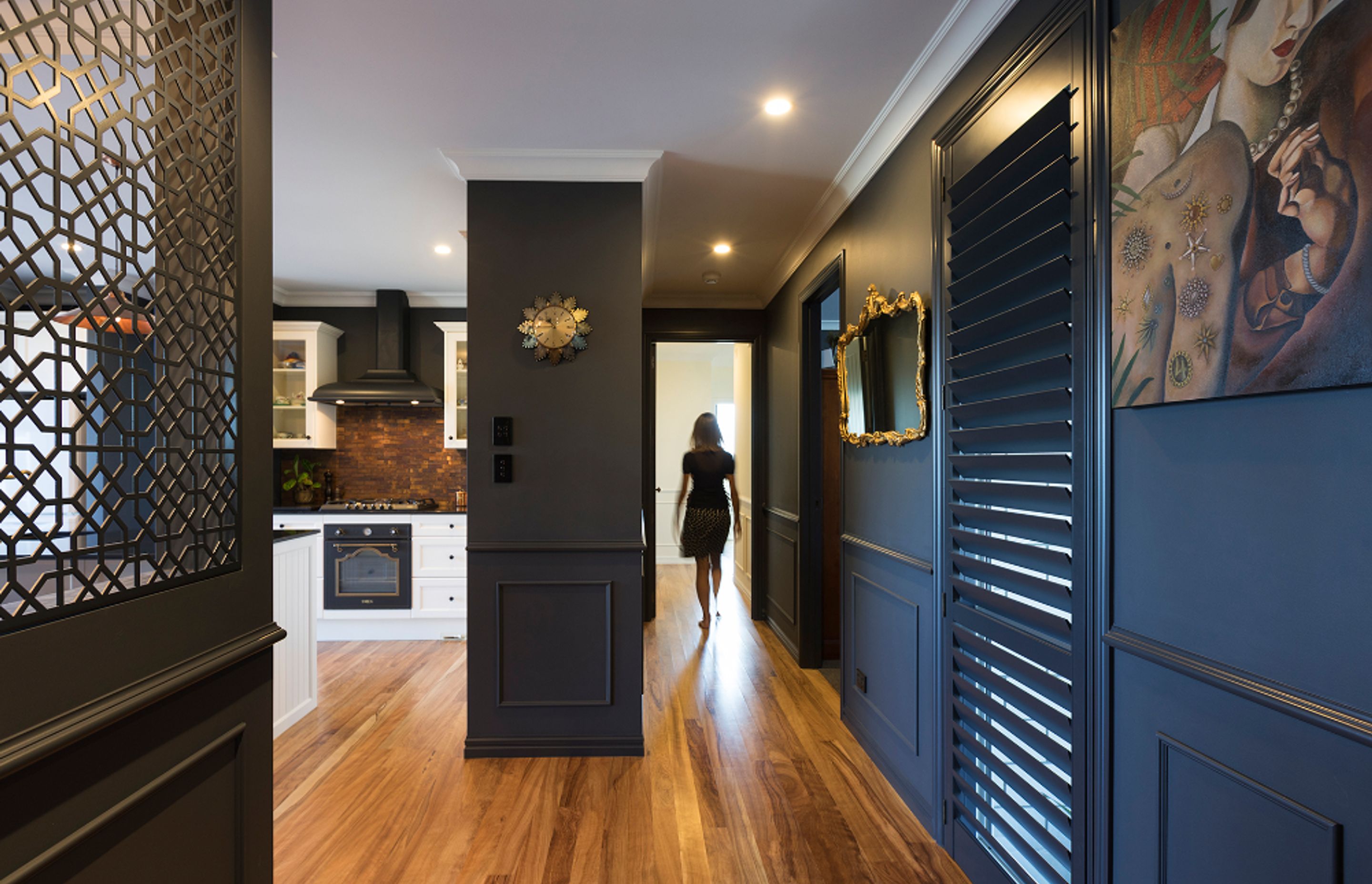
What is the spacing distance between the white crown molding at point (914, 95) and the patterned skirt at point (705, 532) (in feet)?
6.75

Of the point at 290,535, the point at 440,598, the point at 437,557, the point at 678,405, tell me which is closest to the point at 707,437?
the point at 437,557

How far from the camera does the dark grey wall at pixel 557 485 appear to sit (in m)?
2.96

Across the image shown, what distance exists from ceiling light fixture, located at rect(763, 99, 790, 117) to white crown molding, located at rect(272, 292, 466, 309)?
351cm

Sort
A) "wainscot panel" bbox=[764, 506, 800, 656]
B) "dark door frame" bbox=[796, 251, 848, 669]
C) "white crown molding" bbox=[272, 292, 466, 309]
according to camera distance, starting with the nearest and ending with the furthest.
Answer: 1. "dark door frame" bbox=[796, 251, 848, 669]
2. "wainscot panel" bbox=[764, 506, 800, 656]
3. "white crown molding" bbox=[272, 292, 466, 309]

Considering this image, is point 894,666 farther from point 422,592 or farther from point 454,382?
point 454,382

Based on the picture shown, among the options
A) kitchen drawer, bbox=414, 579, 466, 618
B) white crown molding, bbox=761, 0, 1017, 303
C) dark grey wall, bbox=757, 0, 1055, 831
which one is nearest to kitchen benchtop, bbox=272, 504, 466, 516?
kitchen drawer, bbox=414, 579, 466, 618

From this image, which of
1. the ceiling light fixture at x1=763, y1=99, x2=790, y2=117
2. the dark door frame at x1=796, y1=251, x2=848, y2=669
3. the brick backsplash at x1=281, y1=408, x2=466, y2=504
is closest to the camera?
the ceiling light fixture at x1=763, y1=99, x2=790, y2=117

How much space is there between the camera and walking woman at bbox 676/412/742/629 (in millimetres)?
4949

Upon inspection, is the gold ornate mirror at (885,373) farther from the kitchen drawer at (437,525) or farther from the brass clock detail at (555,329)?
the kitchen drawer at (437,525)

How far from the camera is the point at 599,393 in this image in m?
3.00

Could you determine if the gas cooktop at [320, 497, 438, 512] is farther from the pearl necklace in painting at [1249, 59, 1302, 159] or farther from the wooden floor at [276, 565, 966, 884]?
the pearl necklace in painting at [1249, 59, 1302, 159]

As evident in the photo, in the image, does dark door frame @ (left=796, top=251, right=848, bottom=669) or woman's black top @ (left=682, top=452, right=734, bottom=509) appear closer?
dark door frame @ (left=796, top=251, right=848, bottom=669)

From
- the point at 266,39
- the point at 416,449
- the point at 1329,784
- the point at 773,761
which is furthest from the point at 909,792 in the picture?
the point at 416,449

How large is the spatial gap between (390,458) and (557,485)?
313 centimetres
